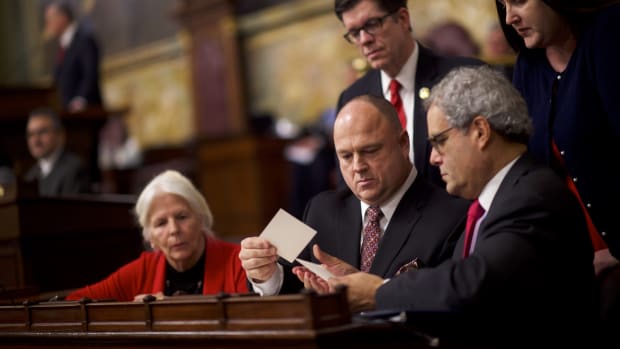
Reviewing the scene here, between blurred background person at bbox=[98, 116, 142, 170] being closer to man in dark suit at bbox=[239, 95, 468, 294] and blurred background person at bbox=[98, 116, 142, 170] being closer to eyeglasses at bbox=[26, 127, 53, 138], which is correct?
eyeglasses at bbox=[26, 127, 53, 138]

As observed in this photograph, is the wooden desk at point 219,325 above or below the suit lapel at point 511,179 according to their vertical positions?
below

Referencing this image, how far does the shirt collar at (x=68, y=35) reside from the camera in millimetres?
9617

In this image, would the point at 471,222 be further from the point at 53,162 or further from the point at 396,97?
the point at 53,162

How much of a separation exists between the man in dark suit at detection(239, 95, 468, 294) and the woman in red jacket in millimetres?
803

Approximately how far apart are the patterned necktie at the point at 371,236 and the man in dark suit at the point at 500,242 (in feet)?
1.96

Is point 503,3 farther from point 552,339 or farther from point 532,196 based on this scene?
point 552,339

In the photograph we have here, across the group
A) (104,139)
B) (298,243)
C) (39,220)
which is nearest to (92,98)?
(39,220)

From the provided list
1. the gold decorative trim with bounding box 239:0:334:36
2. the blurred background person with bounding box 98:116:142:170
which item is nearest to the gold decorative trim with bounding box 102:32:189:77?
the gold decorative trim with bounding box 239:0:334:36

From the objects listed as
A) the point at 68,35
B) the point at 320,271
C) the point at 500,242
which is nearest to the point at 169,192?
the point at 320,271

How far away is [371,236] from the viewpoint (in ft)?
11.3

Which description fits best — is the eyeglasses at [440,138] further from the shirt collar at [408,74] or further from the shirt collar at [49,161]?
the shirt collar at [49,161]

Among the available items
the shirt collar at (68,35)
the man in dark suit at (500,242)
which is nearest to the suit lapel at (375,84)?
the man in dark suit at (500,242)

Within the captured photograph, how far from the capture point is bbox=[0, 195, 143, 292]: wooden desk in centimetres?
539

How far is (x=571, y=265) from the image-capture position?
2.60m
